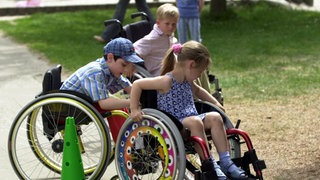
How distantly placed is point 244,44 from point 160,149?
→ 7.72m

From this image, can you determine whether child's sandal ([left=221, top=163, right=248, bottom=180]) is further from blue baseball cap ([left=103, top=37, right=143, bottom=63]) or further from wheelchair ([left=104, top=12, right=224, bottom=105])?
wheelchair ([left=104, top=12, right=224, bottom=105])

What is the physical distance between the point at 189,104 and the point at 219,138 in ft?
1.21

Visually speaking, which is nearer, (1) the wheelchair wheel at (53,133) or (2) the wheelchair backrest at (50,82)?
(1) the wheelchair wheel at (53,133)

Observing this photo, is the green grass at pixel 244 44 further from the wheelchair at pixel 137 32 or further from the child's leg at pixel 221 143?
the child's leg at pixel 221 143

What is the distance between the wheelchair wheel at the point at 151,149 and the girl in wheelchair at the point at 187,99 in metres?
0.11

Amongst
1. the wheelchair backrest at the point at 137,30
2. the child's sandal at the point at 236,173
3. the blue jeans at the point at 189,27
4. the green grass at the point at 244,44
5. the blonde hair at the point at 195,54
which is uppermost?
the blonde hair at the point at 195,54

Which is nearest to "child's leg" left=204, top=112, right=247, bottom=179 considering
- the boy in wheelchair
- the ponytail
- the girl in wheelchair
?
the girl in wheelchair

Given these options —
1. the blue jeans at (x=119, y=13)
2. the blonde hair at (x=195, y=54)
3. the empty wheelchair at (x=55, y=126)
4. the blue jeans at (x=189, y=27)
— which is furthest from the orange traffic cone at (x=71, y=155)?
the blue jeans at (x=119, y=13)

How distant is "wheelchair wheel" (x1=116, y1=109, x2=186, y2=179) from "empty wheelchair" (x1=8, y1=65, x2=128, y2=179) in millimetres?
180

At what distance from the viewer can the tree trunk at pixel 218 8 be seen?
15875 millimetres

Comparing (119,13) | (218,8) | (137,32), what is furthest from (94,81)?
(218,8)

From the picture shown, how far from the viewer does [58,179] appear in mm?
6043

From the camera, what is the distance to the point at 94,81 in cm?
567

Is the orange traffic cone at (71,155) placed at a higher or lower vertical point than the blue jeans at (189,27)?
lower
